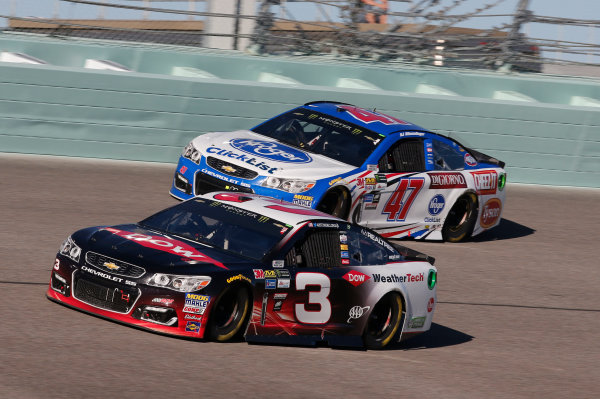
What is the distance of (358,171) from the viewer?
12078 millimetres

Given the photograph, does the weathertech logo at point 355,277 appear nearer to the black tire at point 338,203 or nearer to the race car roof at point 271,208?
the race car roof at point 271,208

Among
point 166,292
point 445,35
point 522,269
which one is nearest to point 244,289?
point 166,292

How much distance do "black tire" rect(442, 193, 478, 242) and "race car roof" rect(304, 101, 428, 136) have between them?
3.55 feet

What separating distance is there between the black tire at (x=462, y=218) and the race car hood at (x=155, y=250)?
6060 millimetres

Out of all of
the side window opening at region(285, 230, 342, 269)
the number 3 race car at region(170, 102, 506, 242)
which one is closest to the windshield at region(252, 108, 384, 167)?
the number 3 race car at region(170, 102, 506, 242)

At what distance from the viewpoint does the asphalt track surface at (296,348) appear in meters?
6.56

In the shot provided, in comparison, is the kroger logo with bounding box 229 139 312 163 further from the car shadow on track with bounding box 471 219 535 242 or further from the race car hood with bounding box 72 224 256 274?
the race car hood with bounding box 72 224 256 274

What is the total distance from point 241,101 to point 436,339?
24.2 ft

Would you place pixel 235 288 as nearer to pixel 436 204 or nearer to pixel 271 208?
pixel 271 208

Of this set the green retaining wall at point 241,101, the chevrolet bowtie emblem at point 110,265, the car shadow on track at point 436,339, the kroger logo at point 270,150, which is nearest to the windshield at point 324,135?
the kroger logo at point 270,150

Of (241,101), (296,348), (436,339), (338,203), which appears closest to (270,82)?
(241,101)

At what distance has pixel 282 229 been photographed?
8031mm

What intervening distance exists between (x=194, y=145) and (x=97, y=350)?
18.9ft

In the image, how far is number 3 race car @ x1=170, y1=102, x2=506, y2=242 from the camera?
38.2 feet
